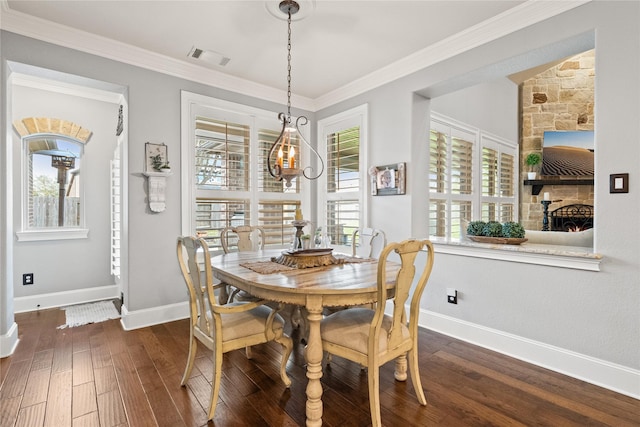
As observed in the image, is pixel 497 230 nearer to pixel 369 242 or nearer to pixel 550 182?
pixel 369 242

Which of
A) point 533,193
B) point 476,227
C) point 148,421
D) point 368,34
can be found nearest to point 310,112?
point 368,34

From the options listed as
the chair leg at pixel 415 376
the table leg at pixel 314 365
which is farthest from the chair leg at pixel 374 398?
the chair leg at pixel 415 376

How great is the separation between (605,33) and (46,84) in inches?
208

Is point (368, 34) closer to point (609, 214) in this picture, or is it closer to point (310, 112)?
point (310, 112)

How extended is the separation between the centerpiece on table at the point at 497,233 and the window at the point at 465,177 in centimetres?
31

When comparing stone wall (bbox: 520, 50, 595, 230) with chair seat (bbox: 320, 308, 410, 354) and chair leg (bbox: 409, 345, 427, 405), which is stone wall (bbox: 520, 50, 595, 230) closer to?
chair leg (bbox: 409, 345, 427, 405)

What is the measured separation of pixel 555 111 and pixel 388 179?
14.3 ft

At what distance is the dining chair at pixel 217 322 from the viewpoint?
1786 mm

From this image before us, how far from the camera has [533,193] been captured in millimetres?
5773

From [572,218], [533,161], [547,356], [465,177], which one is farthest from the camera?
[533,161]

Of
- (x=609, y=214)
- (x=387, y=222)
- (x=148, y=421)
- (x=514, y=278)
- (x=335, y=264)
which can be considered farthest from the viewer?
(x=387, y=222)

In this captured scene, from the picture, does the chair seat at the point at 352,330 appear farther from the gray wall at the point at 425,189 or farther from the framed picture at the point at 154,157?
the framed picture at the point at 154,157

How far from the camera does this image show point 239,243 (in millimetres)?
3260

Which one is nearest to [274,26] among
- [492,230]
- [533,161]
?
[492,230]
